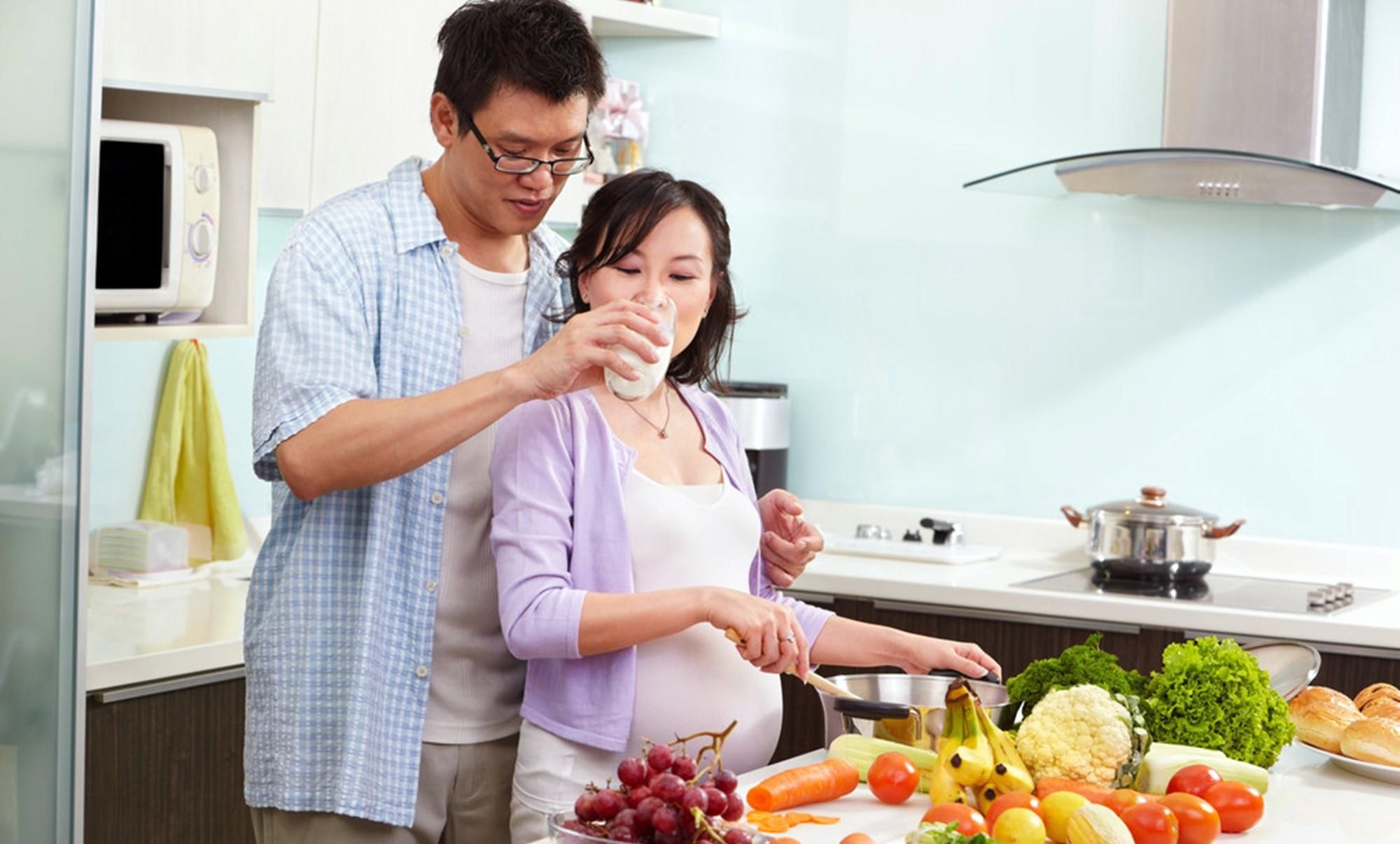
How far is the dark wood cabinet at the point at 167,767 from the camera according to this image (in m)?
2.48

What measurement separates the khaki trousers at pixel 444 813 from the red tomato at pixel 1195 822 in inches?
28.9

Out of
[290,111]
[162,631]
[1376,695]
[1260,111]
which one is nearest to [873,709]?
[1376,695]

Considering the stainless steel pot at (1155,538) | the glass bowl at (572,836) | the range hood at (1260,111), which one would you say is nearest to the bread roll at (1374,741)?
the glass bowl at (572,836)

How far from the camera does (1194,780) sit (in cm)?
170

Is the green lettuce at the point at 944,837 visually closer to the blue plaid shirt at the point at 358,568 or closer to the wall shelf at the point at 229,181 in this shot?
the blue plaid shirt at the point at 358,568

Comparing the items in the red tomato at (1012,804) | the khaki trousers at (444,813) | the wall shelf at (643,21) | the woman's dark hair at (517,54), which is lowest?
the khaki trousers at (444,813)

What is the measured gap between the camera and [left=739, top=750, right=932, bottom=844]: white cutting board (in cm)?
161

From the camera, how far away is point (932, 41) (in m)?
3.92

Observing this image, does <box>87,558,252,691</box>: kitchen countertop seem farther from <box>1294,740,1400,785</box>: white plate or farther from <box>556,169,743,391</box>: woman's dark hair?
<box>1294,740,1400,785</box>: white plate

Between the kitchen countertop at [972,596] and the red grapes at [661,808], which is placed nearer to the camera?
the red grapes at [661,808]

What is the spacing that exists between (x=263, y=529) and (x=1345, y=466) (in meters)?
2.32

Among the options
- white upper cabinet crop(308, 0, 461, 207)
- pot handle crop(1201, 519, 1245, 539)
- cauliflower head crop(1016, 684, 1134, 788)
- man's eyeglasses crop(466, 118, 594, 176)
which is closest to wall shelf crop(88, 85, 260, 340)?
white upper cabinet crop(308, 0, 461, 207)

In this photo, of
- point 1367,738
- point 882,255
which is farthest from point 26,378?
point 882,255

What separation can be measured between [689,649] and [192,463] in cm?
181
